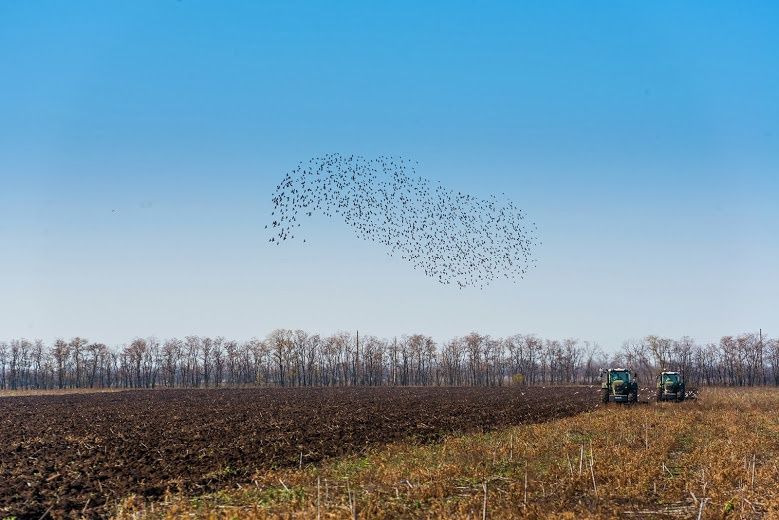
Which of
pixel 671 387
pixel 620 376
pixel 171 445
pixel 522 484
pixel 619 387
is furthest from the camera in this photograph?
pixel 671 387

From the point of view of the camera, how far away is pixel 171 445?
73.5ft

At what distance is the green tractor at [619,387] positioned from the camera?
44.0 meters

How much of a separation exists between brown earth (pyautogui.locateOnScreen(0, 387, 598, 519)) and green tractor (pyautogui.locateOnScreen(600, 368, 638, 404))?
613cm

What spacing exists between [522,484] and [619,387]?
32.2 m

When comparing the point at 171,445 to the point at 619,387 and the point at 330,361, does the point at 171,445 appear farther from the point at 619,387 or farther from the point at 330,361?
the point at 330,361

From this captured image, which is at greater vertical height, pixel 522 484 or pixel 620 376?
pixel 522 484

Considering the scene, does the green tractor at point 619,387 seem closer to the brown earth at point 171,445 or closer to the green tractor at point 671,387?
the green tractor at point 671,387

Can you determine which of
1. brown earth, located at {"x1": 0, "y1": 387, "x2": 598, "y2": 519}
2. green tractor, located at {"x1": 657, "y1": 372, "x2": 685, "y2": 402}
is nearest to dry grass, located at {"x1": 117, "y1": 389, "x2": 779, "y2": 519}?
brown earth, located at {"x1": 0, "y1": 387, "x2": 598, "y2": 519}

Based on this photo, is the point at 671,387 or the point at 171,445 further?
the point at 671,387

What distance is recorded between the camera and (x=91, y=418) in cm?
3475

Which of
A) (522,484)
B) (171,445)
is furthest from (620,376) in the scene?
(522,484)

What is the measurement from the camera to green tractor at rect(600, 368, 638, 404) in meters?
44.0

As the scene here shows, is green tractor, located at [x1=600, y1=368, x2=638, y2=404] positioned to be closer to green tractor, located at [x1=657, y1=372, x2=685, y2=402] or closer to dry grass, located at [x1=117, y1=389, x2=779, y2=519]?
green tractor, located at [x1=657, y1=372, x2=685, y2=402]

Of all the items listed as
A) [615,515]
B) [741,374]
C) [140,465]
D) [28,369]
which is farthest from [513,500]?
[28,369]
